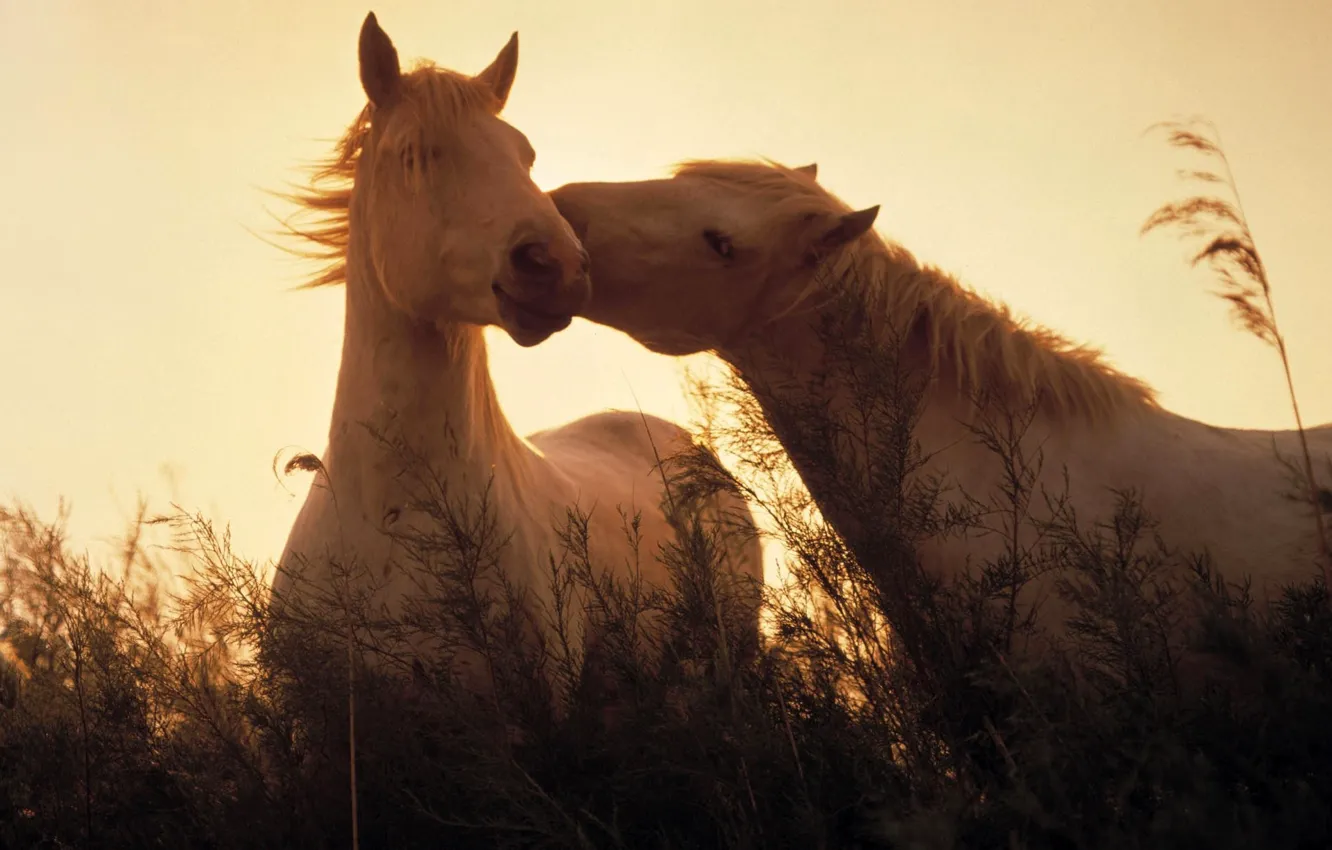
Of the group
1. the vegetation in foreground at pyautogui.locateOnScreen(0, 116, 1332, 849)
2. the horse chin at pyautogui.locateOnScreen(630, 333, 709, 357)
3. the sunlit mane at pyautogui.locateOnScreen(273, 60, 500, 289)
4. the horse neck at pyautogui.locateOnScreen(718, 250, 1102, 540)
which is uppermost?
the sunlit mane at pyautogui.locateOnScreen(273, 60, 500, 289)

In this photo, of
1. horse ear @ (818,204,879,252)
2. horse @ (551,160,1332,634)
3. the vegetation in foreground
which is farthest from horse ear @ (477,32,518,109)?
the vegetation in foreground

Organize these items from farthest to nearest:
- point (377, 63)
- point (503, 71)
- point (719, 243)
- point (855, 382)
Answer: point (503, 71) → point (377, 63) → point (719, 243) → point (855, 382)

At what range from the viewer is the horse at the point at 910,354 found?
3.24 metres

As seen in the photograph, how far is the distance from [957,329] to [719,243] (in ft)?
2.52

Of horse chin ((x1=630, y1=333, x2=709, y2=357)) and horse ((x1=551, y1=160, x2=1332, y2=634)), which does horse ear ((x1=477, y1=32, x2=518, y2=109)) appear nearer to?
horse ((x1=551, y1=160, x2=1332, y2=634))

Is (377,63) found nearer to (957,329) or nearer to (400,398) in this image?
(400,398)

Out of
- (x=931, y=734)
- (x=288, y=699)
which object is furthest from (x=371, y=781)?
(x=931, y=734)

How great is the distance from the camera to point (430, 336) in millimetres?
3594

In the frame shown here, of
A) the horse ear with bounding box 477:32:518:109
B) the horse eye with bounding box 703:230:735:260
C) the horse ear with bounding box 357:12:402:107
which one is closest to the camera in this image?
the horse eye with bounding box 703:230:735:260

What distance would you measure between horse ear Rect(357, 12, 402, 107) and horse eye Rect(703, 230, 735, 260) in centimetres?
120

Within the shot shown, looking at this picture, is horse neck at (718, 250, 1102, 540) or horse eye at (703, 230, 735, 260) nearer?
horse neck at (718, 250, 1102, 540)

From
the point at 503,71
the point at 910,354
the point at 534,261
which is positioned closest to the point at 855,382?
the point at 910,354

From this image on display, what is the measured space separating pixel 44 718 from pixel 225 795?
98cm

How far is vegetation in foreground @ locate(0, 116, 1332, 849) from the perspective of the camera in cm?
224
